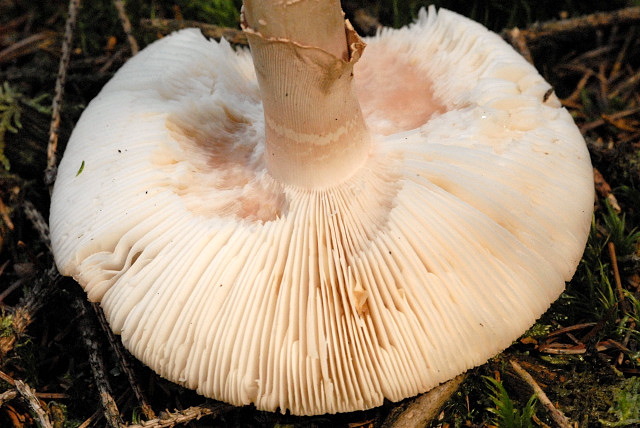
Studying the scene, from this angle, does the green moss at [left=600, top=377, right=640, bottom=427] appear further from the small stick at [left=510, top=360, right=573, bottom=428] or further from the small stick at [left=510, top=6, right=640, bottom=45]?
the small stick at [left=510, top=6, right=640, bottom=45]

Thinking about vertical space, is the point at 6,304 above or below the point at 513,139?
below

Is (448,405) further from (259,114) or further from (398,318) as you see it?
(259,114)

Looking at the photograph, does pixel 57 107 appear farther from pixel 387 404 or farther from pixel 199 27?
pixel 387 404

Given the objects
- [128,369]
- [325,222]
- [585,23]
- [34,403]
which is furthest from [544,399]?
[585,23]

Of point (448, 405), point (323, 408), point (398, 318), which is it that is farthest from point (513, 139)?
point (323, 408)

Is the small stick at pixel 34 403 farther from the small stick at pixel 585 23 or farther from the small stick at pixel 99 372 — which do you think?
the small stick at pixel 585 23

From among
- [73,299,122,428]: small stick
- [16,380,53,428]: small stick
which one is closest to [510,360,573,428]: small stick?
[73,299,122,428]: small stick
